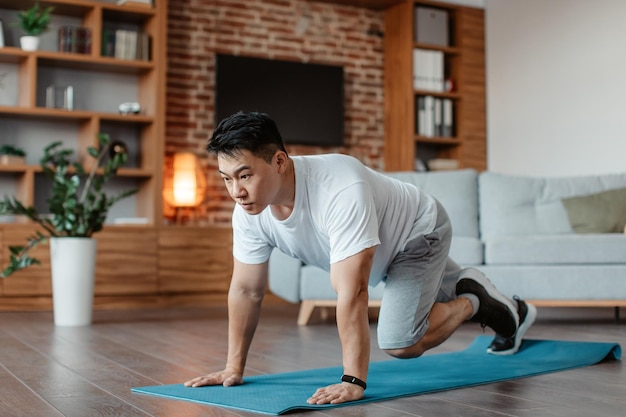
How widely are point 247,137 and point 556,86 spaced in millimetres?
5137

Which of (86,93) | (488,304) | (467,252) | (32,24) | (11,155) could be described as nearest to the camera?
(488,304)

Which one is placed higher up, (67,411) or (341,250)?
(341,250)

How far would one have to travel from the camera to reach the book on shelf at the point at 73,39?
5.77 m

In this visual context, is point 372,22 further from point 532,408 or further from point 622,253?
point 532,408

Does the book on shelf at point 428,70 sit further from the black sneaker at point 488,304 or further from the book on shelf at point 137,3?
the black sneaker at point 488,304

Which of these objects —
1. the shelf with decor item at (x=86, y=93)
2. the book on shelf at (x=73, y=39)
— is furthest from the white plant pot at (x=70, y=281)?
the book on shelf at (x=73, y=39)

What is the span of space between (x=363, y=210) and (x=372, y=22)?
213 inches

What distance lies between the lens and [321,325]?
441cm

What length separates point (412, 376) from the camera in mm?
2496

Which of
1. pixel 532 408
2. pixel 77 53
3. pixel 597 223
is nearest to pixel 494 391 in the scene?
pixel 532 408

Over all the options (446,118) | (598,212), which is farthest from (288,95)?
(598,212)

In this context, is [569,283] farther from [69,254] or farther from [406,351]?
[69,254]

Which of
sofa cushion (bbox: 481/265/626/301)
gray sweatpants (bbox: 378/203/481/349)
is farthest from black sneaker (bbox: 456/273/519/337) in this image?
sofa cushion (bbox: 481/265/626/301)

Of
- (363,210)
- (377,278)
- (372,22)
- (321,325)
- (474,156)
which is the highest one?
(372,22)
